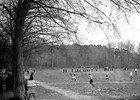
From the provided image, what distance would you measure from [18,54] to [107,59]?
9525 centimetres

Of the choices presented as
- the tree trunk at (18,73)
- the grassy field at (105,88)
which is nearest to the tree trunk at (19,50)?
the tree trunk at (18,73)

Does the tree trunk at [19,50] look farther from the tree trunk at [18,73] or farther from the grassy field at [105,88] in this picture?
the grassy field at [105,88]

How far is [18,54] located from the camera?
7.71 metres

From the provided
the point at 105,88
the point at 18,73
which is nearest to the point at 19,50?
the point at 18,73

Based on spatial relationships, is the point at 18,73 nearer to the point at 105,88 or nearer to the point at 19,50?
the point at 19,50

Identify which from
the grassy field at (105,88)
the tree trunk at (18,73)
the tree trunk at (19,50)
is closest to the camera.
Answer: the tree trunk at (19,50)

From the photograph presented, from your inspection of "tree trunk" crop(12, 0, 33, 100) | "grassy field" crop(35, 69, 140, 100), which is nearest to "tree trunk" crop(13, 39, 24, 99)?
"tree trunk" crop(12, 0, 33, 100)

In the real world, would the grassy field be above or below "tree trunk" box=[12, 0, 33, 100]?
below

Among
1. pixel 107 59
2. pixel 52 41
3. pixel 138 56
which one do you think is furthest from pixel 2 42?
pixel 107 59

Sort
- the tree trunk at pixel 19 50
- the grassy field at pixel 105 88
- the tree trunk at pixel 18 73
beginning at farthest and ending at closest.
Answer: the grassy field at pixel 105 88 < the tree trunk at pixel 18 73 < the tree trunk at pixel 19 50

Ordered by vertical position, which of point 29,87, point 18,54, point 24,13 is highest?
point 24,13

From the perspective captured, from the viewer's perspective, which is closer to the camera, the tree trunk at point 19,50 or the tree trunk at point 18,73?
the tree trunk at point 19,50

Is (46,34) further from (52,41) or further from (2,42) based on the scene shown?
(2,42)

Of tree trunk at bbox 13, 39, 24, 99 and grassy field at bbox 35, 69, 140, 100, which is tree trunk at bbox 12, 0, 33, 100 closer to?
tree trunk at bbox 13, 39, 24, 99
